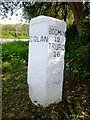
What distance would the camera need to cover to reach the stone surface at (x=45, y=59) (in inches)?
179

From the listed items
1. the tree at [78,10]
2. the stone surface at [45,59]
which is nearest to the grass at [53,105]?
the stone surface at [45,59]

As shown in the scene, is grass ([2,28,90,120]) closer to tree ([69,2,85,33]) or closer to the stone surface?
the stone surface

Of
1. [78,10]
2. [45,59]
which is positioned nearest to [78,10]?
[78,10]

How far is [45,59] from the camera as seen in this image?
456 cm

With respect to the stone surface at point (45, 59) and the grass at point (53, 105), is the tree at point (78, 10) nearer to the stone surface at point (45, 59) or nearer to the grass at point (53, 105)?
the grass at point (53, 105)

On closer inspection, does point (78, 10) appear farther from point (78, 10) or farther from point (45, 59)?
point (45, 59)

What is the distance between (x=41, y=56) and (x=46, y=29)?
1.50ft

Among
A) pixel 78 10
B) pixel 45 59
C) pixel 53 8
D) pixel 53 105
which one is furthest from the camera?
pixel 53 8

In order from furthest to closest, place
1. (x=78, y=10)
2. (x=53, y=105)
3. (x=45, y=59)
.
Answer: (x=78, y=10) < (x=53, y=105) < (x=45, y=59)

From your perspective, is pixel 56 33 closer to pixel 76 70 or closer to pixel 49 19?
pixel 49 19

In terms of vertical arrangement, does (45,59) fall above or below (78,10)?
below

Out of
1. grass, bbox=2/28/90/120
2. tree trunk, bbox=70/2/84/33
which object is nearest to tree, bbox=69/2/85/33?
tree trunk, bbox=70/2/84/33

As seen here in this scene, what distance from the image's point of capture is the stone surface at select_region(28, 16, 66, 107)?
14.9ft

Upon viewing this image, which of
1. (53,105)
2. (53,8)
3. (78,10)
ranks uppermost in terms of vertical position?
(53,8)
